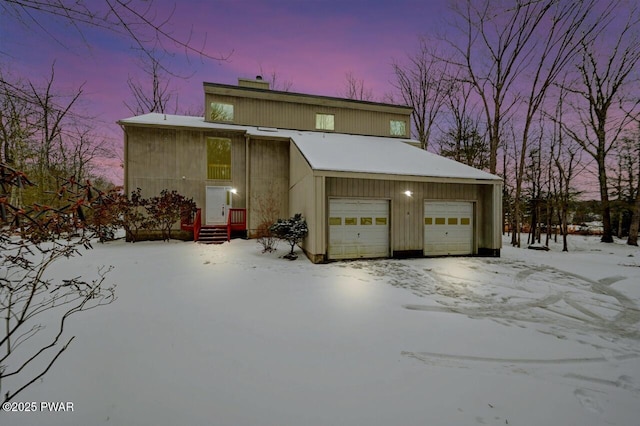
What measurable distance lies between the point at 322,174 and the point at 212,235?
6232 mm

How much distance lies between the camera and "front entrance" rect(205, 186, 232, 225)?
38.6ft

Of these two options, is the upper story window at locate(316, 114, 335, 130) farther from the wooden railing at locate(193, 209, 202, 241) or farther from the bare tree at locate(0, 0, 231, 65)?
the bare tree at locate(0, 0, 231, 65)

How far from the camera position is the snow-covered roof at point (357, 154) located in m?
8.32

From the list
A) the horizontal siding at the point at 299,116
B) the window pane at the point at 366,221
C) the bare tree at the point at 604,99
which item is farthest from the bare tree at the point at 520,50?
the window pane at the point at 366,221

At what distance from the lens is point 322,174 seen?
7.49 meters

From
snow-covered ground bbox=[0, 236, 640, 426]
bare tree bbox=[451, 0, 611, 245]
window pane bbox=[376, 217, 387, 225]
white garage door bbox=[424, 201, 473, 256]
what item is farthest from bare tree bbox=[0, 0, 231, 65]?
bare tree bbox=[451, 0, 611, 245]

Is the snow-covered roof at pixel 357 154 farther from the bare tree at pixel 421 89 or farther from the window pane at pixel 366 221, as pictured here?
the bare tree at pixel 421 89

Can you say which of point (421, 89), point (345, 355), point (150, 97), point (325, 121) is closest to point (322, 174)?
point (345, 355)

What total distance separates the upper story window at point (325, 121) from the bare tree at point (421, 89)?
9444mm

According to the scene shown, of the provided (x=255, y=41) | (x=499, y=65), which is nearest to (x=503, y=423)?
(x=255, y=41)

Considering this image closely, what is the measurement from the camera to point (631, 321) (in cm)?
417

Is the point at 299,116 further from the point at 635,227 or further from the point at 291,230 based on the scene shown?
the point at 635,227

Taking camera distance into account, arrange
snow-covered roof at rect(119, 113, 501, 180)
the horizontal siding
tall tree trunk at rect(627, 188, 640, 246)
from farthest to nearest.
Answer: tall tree trunk at rect(627, 188, 640, 246), the horizontal siding, snow-covered roof at rect(119, 113, 501, 180)

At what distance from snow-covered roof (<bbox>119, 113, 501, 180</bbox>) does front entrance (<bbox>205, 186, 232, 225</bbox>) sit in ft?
9.18
